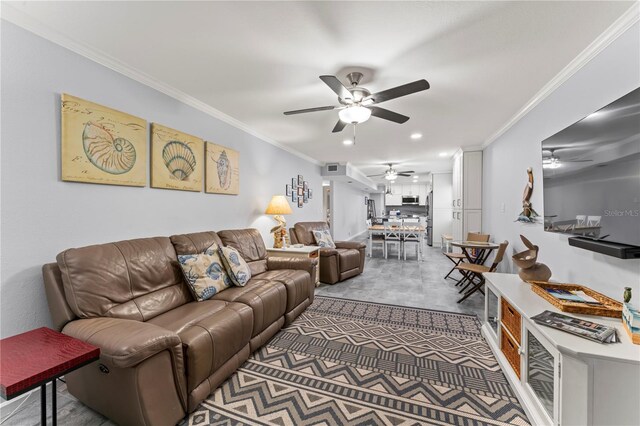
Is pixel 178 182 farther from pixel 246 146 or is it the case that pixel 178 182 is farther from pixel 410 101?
pixel 410 101

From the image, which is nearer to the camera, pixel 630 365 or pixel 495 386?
pixel 630 365

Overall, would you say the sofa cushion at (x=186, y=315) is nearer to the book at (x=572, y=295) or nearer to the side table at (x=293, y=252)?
the side table at (x=293, y=252)

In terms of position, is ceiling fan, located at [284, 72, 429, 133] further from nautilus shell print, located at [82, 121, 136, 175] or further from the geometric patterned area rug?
the geometric patterned area rug

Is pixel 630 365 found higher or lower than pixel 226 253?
lower

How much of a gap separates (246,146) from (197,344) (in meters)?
2.95

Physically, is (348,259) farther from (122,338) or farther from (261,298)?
(122,338)

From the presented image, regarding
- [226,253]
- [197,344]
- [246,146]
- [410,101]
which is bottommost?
[197,344]

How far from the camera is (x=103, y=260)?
6.04ft

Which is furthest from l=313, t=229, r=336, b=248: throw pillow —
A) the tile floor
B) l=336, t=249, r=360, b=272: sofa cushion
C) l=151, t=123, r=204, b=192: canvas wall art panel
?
l=151, t=123, r=204, b=192: canvas wall art panel

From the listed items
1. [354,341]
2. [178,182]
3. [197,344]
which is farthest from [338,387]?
[178,182]

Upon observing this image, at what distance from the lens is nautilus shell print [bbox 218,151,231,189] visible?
3320 millimetres

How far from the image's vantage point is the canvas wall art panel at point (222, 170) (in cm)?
316

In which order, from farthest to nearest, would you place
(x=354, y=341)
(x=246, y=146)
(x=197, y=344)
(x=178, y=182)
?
1. (x=246, y=146)
2. (x=178, y=182)
3. (x=354, y=341)
4. (x=197, y=344)

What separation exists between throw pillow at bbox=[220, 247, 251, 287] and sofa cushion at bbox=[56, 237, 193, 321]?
42 cm
